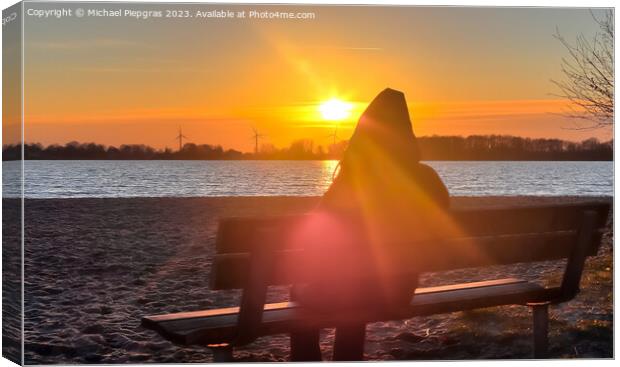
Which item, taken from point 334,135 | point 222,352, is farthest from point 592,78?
point 222,352

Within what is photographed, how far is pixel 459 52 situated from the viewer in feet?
24.7

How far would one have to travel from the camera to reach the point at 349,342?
5.44 meters

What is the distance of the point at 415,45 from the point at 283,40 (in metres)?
1.07

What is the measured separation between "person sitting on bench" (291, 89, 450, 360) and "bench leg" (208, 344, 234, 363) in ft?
1.70

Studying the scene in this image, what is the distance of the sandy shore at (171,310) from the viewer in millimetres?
6621

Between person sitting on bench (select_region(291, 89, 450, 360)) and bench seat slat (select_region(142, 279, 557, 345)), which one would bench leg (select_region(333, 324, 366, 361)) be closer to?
bench seat slat (select_region(142, 279, 557, 345))

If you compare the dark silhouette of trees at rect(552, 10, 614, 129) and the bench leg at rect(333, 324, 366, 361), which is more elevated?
the dark silhouette of trees at rect(552, 10, 614, 129)

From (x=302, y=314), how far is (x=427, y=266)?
75cm

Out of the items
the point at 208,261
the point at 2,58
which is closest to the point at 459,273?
the point at 208,261

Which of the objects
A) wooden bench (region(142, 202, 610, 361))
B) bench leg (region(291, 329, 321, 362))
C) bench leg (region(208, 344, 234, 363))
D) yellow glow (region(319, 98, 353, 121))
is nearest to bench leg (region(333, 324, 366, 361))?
bench leg (region(291, 329, 321, 362))

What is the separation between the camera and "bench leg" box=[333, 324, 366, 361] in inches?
212

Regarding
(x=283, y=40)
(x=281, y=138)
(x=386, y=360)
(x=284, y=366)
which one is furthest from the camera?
(x=281, y=138)

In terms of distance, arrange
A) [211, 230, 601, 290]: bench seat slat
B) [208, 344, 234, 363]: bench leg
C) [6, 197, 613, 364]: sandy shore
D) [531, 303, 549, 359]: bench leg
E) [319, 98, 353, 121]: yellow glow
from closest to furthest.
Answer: [211, 230, 601, 290]: bench seat slat, [208, 344, 234, 363]: bench leg, [531, 303, 549, 359]: bench leg, [6, 197, 613, 364]: sandy shore, [319, 98, 353, 121]: yellow glow

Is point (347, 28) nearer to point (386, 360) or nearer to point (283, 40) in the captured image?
point (283, 40)
